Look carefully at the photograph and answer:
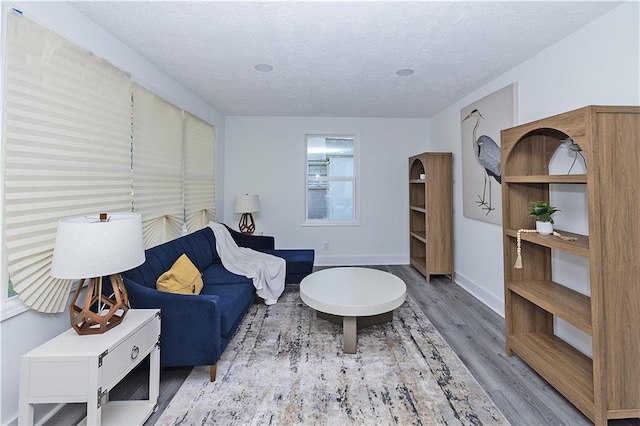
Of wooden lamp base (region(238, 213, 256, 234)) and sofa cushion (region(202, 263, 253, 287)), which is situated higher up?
wooden lamp base (region(238, 213, 256, 234))

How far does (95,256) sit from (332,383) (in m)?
1.66

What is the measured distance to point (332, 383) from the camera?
2047 millimetres

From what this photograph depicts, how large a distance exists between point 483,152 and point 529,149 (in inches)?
42.2

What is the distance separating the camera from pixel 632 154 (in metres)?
1.63

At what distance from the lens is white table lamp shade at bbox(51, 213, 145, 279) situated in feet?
4.84

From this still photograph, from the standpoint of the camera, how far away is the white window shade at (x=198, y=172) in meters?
3.70

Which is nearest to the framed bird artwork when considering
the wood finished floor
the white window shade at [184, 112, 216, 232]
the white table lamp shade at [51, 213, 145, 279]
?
the wood finished floor

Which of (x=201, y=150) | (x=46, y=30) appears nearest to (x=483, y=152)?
(x=201, y=150)

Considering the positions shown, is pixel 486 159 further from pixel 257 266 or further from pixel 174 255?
pixel 174 255

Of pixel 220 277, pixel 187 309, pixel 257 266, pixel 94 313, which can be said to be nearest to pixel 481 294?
pixel 257 266

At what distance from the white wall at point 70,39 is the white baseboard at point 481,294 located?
12.6 ft

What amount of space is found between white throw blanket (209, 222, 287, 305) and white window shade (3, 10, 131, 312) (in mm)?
1516

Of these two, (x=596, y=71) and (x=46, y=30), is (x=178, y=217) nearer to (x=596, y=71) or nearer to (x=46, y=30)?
(x=46, y=30)

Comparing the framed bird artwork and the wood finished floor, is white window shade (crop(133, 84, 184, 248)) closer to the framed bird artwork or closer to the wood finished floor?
the wood finished floor
